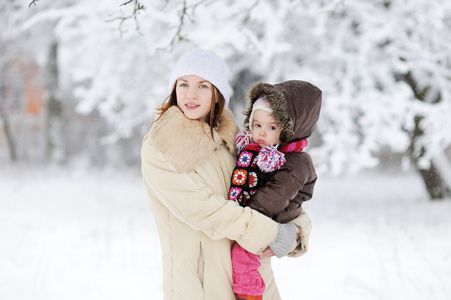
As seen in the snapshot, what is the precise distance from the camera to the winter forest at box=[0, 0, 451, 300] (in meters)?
4.52

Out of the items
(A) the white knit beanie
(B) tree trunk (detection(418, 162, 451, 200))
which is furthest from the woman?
(B) tree trunk (detection(418, 162, 451, 200))

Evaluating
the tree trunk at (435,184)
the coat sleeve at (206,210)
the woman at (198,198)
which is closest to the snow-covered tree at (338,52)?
the tree trunk at (435,184)

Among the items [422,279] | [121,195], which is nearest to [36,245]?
[121,195]

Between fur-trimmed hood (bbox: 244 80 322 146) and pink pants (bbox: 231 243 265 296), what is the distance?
632 mm

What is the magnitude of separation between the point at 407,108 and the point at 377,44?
52.4 inches

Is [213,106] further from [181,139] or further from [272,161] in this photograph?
[272,161]

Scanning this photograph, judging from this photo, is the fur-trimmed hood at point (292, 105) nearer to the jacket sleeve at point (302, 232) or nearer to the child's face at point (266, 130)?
the child's face at point (266, 130)

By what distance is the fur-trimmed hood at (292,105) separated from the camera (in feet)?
6.89

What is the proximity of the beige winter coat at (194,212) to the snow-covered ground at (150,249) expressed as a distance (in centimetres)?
247

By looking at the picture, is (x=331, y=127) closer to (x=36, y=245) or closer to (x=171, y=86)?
(x=36, y=245)

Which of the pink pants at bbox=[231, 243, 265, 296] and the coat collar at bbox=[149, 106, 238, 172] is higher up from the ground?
the coat collar at bbox=[149, 106, 238, 172]

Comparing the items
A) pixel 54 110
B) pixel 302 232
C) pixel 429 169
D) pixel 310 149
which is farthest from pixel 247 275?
pixel 54 110

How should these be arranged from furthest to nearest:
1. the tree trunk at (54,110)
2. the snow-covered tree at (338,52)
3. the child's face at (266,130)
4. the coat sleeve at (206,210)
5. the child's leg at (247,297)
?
the tree trunk at (54,110)
the snow-covered tree at (338,52)
the child's face at (266,130)
the child's leg at (247,297)
the coat sleeve at (206,210)

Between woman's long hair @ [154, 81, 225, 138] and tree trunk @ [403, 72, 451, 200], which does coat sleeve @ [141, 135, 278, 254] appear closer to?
woman's long hair @ [154, 81, 225, 138]
